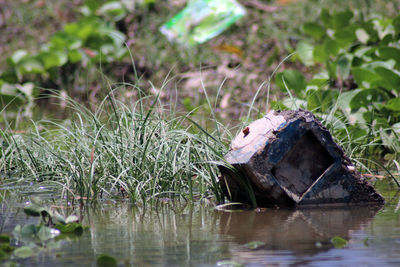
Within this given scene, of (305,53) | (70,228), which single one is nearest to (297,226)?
(70,228)

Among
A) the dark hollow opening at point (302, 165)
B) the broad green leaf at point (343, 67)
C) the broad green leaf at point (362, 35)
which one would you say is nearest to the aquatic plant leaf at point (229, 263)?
the dark hollow opening at point (302, 165)

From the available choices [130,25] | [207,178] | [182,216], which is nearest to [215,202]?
[207,178]

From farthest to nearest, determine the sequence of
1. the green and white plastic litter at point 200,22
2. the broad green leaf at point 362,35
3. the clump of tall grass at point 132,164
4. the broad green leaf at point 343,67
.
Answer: the green and white plastic litter at point 200,22 < the broad green leaf at point 362,35 < the broad green leaf at point 343,67 < the clump of tall grass at point 132,164

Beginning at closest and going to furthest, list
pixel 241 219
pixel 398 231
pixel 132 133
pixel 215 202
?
pixel 398 231 < pixel 241 219 < pixel 215 202 < pixel 132 133

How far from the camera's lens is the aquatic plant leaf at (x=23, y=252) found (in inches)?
91.6

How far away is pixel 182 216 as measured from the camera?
10.3ft

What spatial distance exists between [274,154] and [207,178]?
529 mm

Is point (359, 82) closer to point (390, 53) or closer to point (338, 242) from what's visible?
point (390, 53)

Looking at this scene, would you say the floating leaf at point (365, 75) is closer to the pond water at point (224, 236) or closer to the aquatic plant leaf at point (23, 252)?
the pond water at point (224, 236)

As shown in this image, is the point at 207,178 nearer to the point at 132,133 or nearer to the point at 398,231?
the point at 132,133

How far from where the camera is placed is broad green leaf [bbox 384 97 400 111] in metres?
5.02

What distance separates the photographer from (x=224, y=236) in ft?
8.74

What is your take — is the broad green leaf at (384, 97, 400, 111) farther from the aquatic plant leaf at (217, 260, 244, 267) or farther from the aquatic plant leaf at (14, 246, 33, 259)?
the aquatic plant leaf at (14, 246, 33, 259)

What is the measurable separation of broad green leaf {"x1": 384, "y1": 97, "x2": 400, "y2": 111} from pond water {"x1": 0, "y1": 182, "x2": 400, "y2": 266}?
1.67 metres
